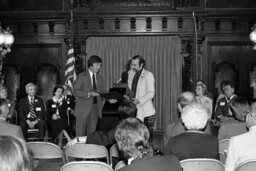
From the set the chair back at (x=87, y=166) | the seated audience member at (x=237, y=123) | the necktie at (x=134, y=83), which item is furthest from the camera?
the necktie at (x=134, y=83)

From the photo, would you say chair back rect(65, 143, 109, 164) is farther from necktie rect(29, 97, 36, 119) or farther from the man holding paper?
necktie rect(29, 97, 36, 119)

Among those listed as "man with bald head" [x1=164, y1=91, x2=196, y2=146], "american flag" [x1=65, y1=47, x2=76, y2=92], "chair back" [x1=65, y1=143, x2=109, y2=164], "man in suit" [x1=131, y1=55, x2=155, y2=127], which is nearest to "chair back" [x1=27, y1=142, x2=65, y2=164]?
"chair back" [x1=65, y1=143, x2=109, y2=164]

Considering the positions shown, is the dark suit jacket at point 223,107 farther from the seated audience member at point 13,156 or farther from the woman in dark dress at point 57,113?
the seated audience member at point 13,156

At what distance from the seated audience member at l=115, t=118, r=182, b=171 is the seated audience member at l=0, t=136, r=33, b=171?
107 cm

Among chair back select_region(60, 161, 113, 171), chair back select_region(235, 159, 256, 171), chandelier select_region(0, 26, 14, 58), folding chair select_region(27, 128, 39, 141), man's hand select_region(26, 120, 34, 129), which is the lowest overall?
folding chair select_region(27, 128, 39, 141)

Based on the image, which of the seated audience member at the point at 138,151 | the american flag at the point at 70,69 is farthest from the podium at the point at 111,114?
the american flag at the point at 70,69

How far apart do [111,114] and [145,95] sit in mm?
671

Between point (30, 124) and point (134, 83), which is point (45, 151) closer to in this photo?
point (134, 83)

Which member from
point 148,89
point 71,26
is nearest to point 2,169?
point 148,89

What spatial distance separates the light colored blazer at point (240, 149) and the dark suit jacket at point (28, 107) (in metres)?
6.05

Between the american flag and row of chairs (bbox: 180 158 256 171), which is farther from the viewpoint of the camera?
the american flag

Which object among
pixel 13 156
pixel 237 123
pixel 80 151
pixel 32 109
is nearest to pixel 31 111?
pixel 32 109

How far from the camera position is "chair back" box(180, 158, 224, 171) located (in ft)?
12.0

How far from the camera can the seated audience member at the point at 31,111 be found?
8984 mm
